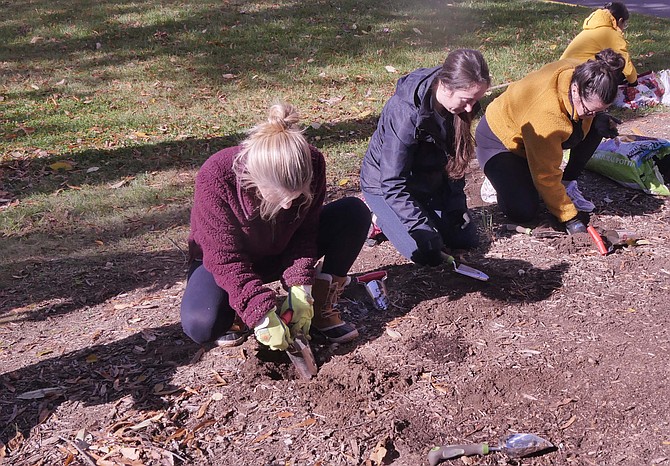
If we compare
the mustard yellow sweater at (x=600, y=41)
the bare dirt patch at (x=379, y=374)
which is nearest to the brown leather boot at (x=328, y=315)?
the bare dirt patch at (x=379, y=374)

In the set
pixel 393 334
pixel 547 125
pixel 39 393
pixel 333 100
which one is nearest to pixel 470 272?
pixel 393 334

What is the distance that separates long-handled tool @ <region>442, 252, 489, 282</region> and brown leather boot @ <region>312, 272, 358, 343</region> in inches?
29.8

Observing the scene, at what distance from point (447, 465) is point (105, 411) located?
1.47 metres

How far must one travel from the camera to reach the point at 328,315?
3.49 metres

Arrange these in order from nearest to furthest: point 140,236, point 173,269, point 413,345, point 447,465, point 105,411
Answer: point 447,465 < point 105,411 < point 413,345 < point 173,269 < point 140,236

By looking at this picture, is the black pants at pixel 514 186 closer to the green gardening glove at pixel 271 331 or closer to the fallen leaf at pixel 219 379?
the green gardening glove at pixel 271 331

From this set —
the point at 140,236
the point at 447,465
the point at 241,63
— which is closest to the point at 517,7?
the point at 241,63

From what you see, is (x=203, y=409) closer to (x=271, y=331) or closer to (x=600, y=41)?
(x=271, y=331)

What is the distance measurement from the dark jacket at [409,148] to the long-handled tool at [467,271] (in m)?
0.18

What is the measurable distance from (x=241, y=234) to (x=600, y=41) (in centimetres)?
487

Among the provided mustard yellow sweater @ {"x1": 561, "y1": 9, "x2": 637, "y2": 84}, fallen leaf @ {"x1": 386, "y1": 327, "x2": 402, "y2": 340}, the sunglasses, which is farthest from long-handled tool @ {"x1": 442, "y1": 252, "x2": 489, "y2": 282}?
mustard yellow sweater @ {"x1": 561, "y1": 9, "x2": 637, "y2": 84}

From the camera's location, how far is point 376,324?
3656 millimetres

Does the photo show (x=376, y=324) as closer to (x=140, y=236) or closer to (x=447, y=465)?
(x=447, y=465)

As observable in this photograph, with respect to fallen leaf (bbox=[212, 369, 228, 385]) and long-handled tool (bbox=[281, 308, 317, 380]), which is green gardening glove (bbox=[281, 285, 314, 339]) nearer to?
long-handled tool (bbox=[281, 308, 317, 380])
